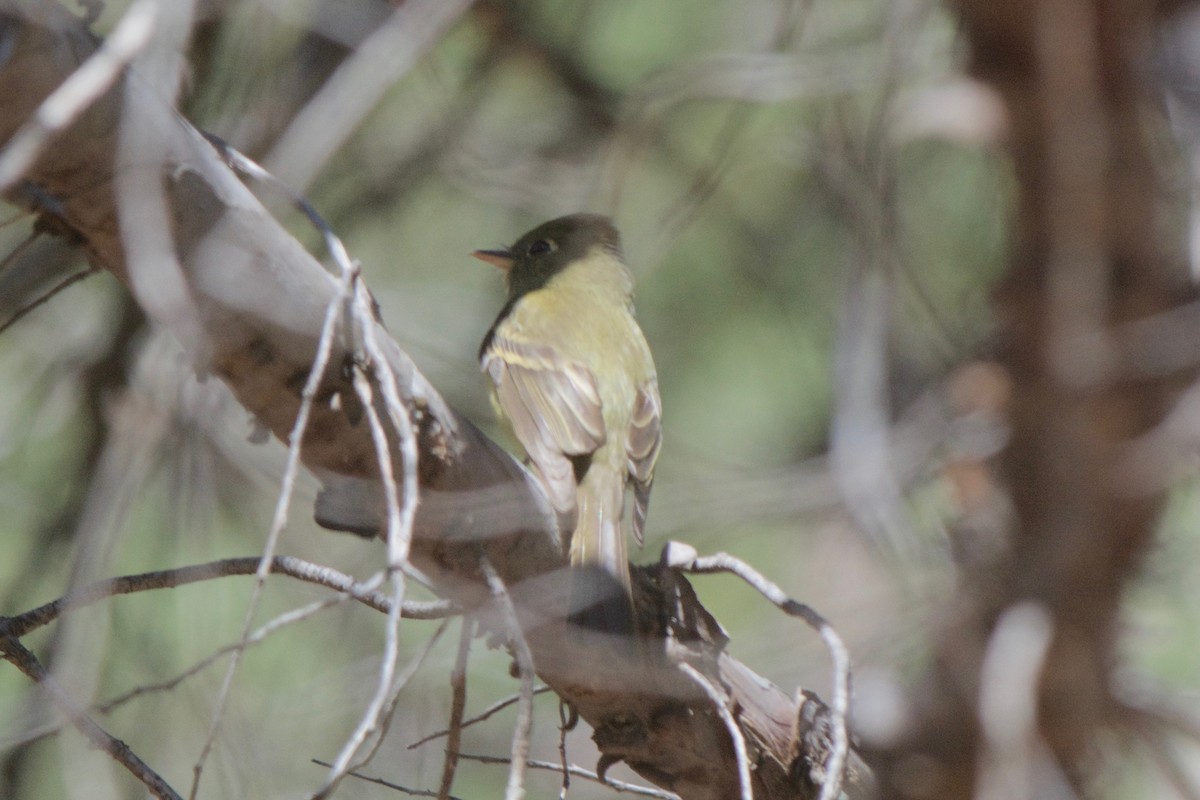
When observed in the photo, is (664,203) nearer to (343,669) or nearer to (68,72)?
(343,669)

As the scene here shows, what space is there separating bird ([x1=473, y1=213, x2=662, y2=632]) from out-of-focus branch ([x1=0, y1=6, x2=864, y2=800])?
0.19m

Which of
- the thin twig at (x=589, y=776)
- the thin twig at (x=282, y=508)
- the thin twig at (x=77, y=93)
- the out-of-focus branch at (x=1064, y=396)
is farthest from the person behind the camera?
the out-of-focus branch at (x=1064, y=396)

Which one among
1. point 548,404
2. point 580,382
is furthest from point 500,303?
point 548,404

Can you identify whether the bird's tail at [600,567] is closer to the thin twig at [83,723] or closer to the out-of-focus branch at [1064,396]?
the thin twig at [83,723]

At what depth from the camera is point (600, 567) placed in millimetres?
2633

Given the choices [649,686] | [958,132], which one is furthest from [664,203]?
[649,686]

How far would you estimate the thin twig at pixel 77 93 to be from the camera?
4.64 feet

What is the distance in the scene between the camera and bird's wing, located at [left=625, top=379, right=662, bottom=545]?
351cm

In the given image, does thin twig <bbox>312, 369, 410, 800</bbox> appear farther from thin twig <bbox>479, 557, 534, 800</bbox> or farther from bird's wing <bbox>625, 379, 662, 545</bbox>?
bird's wing <bbox>625, 379, 662, 545</bbox>

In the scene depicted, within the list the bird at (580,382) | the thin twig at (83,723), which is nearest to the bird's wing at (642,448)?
the bird at (580,382)

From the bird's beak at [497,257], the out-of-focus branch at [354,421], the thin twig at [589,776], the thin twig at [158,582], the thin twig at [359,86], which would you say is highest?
the bird's beak at [497,257]

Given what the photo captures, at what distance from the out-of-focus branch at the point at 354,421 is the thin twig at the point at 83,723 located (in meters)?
0.45

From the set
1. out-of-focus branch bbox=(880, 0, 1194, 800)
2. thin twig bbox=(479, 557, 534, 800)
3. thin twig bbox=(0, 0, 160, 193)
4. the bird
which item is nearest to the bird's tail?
the bird

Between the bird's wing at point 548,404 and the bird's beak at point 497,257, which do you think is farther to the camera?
the bird's beak at point 497,257
